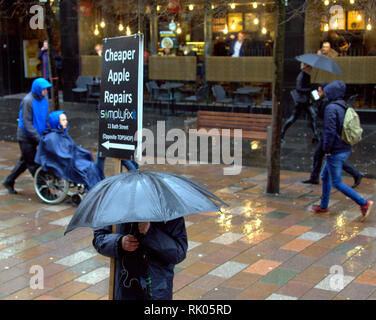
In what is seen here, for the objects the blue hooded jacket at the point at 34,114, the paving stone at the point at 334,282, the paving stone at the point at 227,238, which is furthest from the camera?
the blue hooded jacket at the point at 34,114

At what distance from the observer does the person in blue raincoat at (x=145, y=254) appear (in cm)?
362

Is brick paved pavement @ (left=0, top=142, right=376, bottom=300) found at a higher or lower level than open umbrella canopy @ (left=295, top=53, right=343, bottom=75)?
lower

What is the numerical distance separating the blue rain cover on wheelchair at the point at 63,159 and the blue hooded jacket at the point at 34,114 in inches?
22.3

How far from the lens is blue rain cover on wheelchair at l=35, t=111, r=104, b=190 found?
315 inches

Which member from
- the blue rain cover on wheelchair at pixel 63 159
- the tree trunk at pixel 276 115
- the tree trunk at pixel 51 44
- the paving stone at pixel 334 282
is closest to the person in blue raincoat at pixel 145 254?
the paving stone at pixel 334 282

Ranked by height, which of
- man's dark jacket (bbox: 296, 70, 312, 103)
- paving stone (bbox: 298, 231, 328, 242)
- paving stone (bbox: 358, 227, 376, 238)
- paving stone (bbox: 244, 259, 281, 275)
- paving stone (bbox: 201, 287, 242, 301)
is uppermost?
man's dark jacket (bbox: 296, 70, 312, 103)

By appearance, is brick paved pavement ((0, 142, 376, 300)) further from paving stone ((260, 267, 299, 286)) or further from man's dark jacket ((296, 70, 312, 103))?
man's dark jacket ((296, 70, 312, 103))

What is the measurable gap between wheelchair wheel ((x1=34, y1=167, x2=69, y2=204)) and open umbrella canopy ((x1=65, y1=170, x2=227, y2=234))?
494cm

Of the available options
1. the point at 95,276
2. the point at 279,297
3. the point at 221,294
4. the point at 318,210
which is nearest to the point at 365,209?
the point at 318,210

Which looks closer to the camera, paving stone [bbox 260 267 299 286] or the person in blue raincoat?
the person in blue raincoat

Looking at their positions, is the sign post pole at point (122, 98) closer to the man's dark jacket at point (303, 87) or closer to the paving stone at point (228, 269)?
the paving stone at point (228, 269)

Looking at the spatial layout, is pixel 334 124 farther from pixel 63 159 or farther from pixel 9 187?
pixel 9 187

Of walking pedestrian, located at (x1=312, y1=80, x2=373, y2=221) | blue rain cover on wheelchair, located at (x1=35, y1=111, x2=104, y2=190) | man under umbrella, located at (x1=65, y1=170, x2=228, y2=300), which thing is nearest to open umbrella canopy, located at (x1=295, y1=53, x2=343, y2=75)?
walking pedestrian, located at (x1=312, y1=80, x2=373, y2=221)
